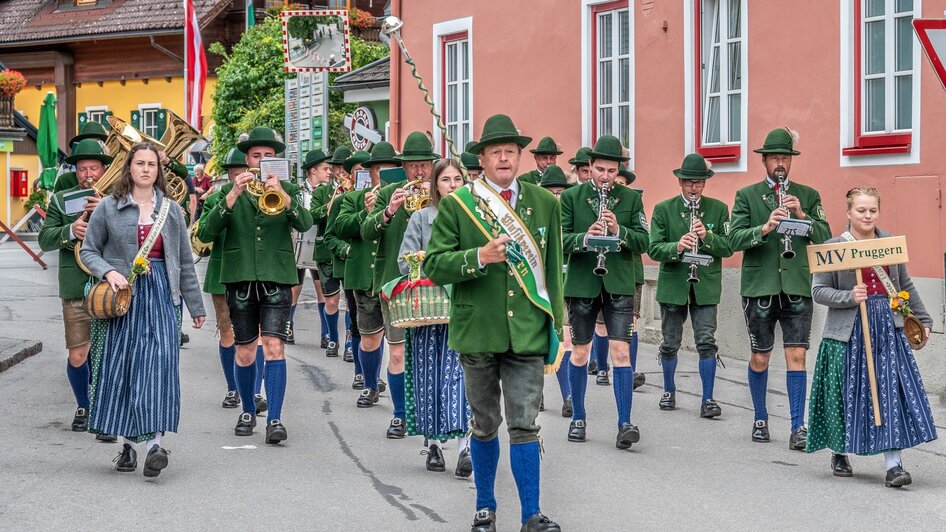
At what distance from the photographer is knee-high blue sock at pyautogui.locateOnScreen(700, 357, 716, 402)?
11.1m

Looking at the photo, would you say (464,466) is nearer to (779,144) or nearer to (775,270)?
(775,270)

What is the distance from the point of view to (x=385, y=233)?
34.0 feet

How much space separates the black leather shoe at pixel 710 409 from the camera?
11070 millimetres

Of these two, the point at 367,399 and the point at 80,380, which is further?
the point at 367,399

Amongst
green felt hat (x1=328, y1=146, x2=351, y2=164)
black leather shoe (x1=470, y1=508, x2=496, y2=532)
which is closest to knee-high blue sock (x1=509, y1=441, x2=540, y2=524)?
black leather shoe (x1=470, y1=508, x2=496, y2=532)

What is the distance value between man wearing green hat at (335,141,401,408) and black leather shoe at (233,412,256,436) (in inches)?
54.8

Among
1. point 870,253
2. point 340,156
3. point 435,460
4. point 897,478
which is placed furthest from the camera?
point 340,156

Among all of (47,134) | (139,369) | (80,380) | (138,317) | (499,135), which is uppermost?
(47,134)

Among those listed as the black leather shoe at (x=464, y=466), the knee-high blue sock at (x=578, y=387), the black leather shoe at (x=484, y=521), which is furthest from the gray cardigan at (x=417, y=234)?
the black leather shoe at (x=484, y=521)

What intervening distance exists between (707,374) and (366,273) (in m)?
2.70

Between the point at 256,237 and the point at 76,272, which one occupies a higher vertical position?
the point at 256,237

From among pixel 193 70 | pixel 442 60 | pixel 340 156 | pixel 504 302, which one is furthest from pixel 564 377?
pixel 193 70

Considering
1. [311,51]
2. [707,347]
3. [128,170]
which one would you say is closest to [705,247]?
[707,347]

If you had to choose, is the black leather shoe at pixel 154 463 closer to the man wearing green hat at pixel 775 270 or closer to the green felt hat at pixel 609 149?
the green felt hat at pixel 609 149
